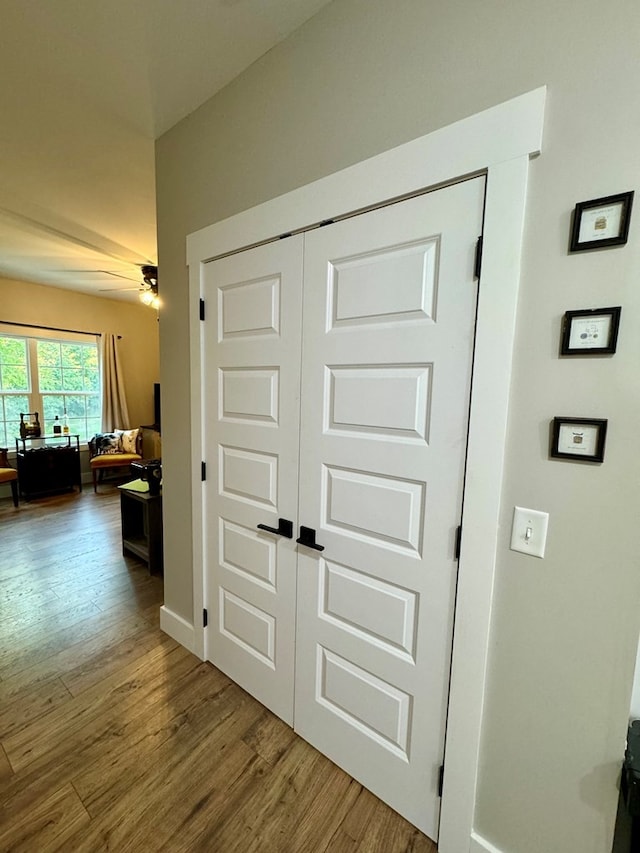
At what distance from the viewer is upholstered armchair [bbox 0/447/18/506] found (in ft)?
13.0

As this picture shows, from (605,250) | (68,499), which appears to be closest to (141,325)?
(68,499)

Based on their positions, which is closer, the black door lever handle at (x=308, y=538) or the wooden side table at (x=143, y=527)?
the black door lever handle at (x=308, y=538)

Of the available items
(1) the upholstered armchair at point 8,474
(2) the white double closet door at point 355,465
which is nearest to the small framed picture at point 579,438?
(2) the white double closet door at point 355,465

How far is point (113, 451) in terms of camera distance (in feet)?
17.3

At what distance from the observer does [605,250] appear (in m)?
0.80

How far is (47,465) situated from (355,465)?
16.7 ft

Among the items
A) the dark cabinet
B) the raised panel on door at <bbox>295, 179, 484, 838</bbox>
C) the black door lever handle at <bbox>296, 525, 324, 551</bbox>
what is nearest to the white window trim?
the dark cabinet

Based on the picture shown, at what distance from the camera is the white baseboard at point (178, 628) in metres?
1.95

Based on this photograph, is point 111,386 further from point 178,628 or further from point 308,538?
point 308,538

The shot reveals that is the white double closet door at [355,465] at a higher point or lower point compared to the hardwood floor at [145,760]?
higher

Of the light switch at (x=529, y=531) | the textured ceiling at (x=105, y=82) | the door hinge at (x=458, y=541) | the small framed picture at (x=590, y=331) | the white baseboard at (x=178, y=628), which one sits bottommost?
the white baseboard at (x=178, y=628)

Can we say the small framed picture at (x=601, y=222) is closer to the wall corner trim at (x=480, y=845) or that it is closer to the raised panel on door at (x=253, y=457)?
the raised panel on door at (x=253, y=457)

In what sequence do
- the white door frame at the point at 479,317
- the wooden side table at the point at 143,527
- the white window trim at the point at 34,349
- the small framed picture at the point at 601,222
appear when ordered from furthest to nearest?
the white window trim at the point at 34,349 < the wooden side table at the point at 143,527 < the white door frame at the point at 479,317 < the small framed picture at the point at 601,222

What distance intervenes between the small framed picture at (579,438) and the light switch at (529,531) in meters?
0.17
